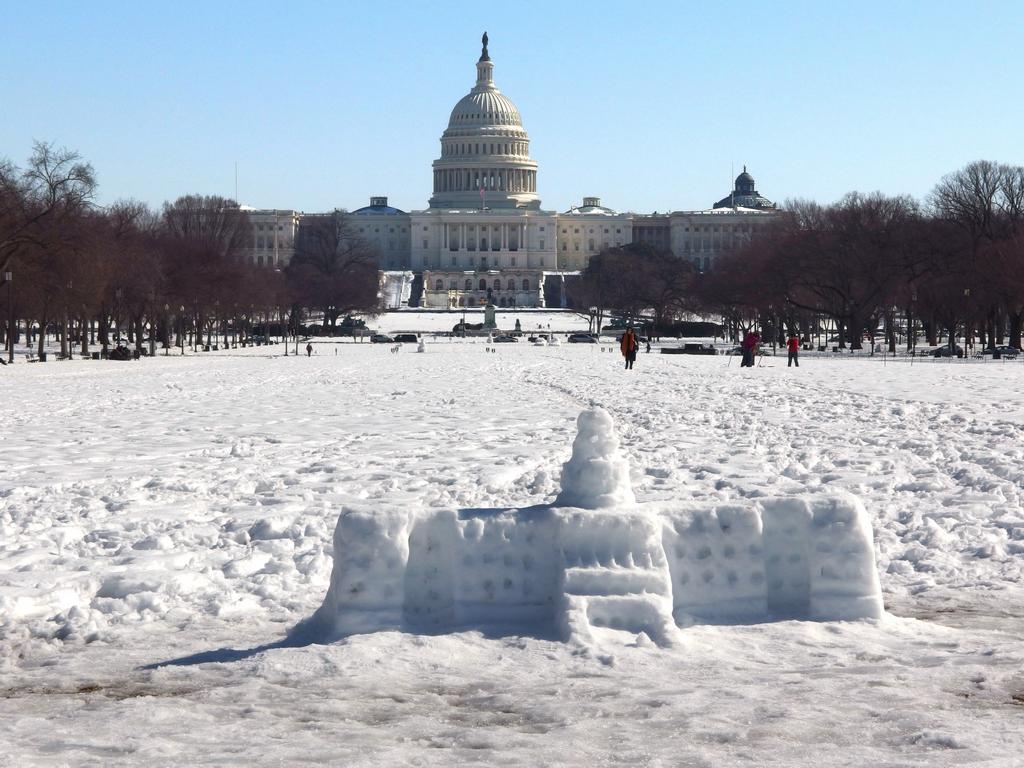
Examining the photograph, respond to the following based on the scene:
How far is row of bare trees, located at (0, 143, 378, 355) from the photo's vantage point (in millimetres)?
50406

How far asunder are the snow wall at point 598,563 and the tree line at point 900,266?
5235 cm

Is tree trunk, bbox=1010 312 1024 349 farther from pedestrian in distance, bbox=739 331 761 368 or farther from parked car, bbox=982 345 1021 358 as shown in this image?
pedestrian in distance, bbox=739 331 761 368

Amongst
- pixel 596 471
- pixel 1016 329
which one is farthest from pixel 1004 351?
pixel 596 471

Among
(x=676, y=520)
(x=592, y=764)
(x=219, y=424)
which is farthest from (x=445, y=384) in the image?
(x=592, y=764)

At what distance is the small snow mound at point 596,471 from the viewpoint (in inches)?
324

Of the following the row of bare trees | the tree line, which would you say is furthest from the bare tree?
the tree line

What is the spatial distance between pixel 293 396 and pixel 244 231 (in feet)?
246

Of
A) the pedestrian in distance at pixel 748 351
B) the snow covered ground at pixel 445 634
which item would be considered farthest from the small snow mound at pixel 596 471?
the pedestrian in distance at pixel 748 351

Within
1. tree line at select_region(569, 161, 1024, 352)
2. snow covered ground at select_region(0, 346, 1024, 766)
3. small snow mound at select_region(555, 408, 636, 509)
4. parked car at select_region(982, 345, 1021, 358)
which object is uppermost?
tree line at select_region(569, 161, 1024, 352)

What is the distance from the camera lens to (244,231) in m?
104

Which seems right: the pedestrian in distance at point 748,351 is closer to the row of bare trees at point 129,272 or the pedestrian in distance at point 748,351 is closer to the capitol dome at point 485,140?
the row of bare trees at point 129,272

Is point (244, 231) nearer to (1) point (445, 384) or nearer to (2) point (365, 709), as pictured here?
(1) point (445, 384)

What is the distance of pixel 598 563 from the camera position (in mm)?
7938

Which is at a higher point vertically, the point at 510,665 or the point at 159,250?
the point at 159,250
